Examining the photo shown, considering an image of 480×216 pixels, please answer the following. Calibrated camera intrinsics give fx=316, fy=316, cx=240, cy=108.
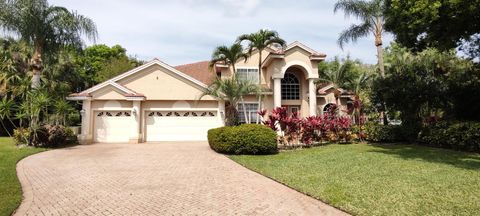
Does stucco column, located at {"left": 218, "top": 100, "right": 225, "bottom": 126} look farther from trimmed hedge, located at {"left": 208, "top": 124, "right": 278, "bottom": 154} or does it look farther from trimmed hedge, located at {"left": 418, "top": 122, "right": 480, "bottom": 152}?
trimmed hedge, located at {"left": 418, "top": 122, "right": 480, "bottom": 152}

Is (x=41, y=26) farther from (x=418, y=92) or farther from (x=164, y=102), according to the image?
(x=418, y=92)

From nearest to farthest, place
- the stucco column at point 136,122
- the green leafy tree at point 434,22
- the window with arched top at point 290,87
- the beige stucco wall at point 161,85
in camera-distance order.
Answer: the green leafy tree at point 434,22 < the stucco column at point 136,122 < the beige stucco wall at point 161,85 < the window with arched top at point 290,87

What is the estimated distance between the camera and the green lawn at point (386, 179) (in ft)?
20.7

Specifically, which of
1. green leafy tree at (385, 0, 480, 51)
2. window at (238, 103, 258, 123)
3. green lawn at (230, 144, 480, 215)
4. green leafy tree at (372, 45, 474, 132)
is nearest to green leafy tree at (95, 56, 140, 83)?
window at (238, 103, 258, 123)

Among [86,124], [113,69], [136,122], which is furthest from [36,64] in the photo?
[113,69]

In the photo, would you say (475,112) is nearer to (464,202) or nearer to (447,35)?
(447,35)

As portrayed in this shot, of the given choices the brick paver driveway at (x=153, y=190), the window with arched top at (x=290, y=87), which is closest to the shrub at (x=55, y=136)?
the brick paver driveway at (x=153, y=190)

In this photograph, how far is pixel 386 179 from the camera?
858 cm

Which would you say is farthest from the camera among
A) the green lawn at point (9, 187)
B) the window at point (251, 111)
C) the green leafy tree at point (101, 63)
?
the green leafy tree at point (101, 63)

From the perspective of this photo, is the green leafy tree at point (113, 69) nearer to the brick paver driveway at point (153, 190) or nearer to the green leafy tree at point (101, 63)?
the green leafy tree at point (101, 63)

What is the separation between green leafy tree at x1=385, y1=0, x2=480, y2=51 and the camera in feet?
34.0

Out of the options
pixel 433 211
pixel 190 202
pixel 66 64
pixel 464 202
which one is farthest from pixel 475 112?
pixel 66 64

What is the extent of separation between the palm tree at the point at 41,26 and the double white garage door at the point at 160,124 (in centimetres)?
468

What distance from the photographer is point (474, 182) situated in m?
8.02
